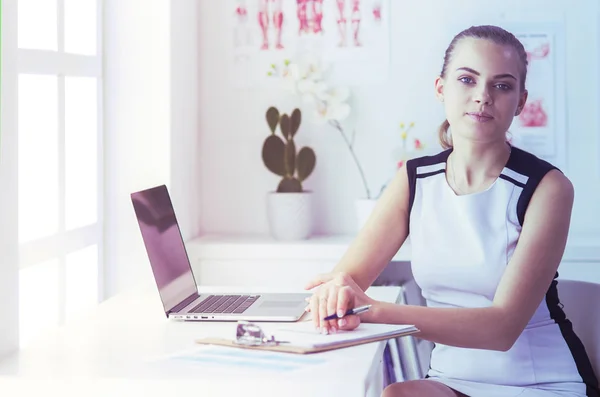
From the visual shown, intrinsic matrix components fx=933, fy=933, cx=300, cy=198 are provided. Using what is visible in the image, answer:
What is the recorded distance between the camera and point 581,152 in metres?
3.21

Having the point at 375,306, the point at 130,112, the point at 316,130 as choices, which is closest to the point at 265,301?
the point at 375,306

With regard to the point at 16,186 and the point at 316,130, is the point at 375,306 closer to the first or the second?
the point at 16,186

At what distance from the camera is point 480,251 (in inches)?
78.0

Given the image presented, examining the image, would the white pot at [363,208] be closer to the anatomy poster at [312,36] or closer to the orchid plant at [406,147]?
the orchid plant at [406,147]

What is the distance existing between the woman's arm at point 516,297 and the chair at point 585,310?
0.83 feet

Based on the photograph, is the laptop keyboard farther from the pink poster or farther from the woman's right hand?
the pink poster

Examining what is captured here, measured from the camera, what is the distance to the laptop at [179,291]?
1.94m

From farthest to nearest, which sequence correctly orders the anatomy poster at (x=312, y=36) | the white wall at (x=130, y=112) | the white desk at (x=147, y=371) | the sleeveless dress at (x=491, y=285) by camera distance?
the anatomy poster at (x=312, y=36), the white wall at (x=130, y=112), the sleeveless dress at (x=491, y=285), the white desk at (x=147, y=371)

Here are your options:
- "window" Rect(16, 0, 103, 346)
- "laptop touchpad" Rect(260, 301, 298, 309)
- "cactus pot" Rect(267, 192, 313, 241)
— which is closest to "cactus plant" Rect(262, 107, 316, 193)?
"cactus pot" Rect(267, 192, 313, 241)

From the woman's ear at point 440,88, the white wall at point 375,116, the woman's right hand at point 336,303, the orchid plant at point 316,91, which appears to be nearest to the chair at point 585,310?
the woman's ear at point 440,88

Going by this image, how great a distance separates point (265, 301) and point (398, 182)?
1.37ft

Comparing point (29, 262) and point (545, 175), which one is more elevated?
point (545, 175)

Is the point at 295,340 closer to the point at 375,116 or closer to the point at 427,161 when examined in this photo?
the point at 427,161

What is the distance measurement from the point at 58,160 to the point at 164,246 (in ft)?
2.03
